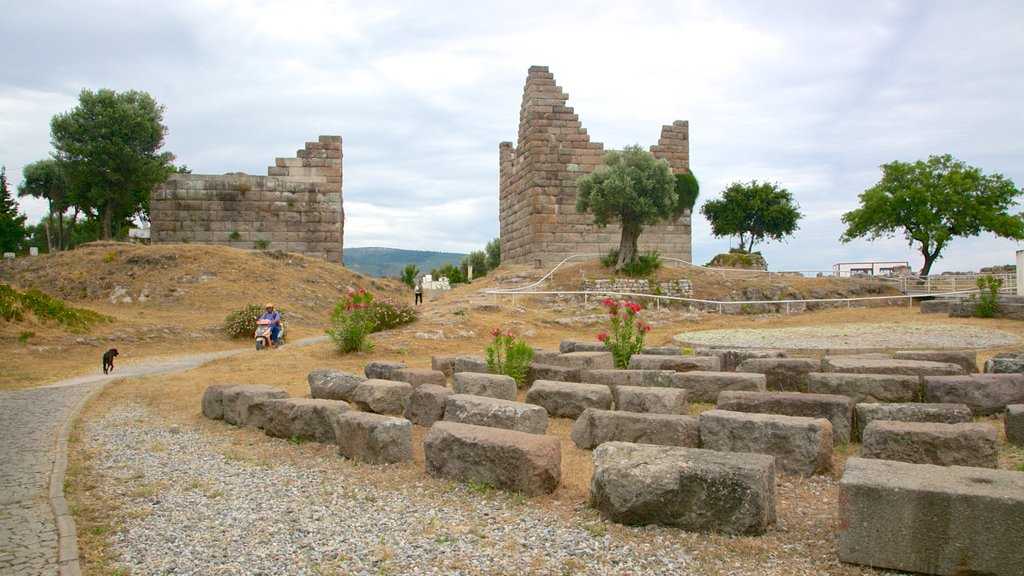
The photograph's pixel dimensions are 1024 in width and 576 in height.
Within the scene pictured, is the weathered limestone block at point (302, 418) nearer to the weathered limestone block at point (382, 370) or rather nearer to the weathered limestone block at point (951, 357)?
the weathered limestone block at point (382, 370)

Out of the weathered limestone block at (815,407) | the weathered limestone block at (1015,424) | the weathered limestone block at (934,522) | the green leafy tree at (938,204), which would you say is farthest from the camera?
the green leafy tree at (938,204)

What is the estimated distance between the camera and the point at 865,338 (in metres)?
15.4

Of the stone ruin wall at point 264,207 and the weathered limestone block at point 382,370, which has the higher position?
the stone ruin wall at point 264,207

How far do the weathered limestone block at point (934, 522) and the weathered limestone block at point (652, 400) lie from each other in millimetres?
3649

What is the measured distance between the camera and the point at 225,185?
96.3ft

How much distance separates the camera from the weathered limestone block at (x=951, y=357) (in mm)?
10297

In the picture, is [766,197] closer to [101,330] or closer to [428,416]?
[101,330]

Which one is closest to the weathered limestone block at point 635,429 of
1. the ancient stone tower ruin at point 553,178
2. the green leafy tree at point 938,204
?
the ancient stone tower ruin at point 553,178

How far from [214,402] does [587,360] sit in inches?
213

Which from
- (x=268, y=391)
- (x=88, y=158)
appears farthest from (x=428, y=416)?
(x=88, y=158)

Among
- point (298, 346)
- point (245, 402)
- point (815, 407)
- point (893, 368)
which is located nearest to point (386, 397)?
point (245, 402)

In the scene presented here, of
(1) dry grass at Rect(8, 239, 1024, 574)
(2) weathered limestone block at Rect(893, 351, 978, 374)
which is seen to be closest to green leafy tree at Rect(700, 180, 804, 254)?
(1) dry grass at Rect(8, 239, 1024, 574)

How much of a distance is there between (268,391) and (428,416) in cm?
207

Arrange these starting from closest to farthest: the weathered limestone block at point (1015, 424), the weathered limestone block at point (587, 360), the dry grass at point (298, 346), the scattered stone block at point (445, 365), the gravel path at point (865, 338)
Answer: the dry grass at point (298, 346) < the weathered limestone block at point (1015, 424) < the weathered limestone block at point (587, 360) < the scattered stone block at point (445, 365) < the gravel path at point (865, 338)
